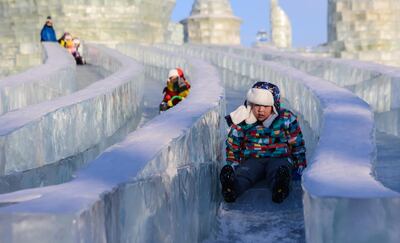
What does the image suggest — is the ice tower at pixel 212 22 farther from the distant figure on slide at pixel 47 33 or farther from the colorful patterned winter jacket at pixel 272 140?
the colorful patterned winter jacket at pixel 272 140

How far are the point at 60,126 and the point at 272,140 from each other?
64.7 inches

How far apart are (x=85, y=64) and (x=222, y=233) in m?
14.9

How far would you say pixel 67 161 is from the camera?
4.91 metres

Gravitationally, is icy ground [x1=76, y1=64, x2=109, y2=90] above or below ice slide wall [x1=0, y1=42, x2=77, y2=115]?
below

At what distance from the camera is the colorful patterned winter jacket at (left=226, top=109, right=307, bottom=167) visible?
13.4 ft

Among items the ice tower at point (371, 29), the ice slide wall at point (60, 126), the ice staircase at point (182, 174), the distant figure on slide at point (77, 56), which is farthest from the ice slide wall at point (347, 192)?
the ice tower at point (371, 29)

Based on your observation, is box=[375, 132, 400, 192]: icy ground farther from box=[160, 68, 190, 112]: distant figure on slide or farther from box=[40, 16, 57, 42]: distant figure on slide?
box=[40, 16, 57, 42]: distant figure on slide

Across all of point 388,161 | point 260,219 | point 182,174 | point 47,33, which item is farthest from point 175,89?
point 47,33

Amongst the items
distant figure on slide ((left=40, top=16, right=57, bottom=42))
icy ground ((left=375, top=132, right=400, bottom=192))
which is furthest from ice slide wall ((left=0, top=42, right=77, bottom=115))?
distant figure on slide ((left=40, top=16, right=57, bottom=42))

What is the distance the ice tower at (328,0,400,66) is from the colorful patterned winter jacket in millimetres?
15412

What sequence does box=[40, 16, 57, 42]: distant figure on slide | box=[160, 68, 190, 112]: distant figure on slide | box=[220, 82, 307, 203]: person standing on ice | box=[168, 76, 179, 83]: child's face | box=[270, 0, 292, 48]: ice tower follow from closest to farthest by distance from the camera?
box=[220, 82, 307, 203]: person standing on ice → box=[160, 68, 190, 112]: distant figure on slide → box=[168, 76, 179, 83]: child's face → box=[40, 16, 57, 42]: distant figure on slide → box=[270, 0, 292, 48]: ice tower

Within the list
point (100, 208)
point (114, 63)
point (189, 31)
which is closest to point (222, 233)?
point (100, 208)

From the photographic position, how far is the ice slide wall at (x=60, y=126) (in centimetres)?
402

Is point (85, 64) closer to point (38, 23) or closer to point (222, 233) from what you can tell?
point (38, 23)
